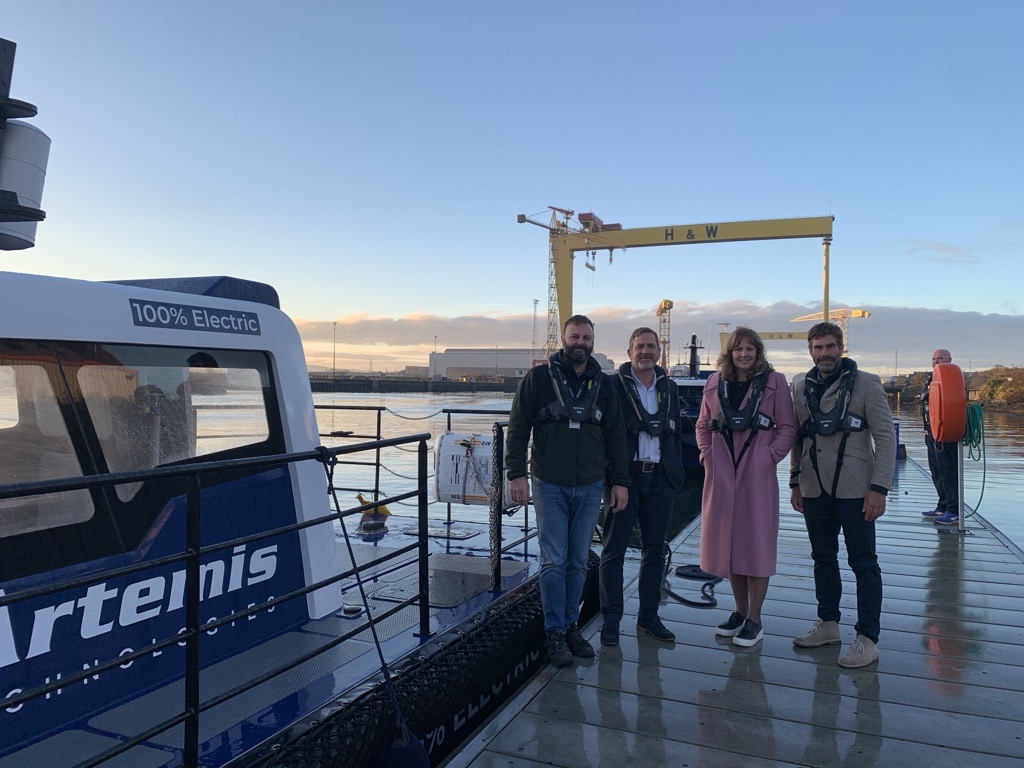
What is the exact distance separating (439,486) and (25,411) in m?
3.67

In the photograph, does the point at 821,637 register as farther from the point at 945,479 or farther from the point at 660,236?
the point at 660,236

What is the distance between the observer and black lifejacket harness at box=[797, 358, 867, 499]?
3666 millimetres

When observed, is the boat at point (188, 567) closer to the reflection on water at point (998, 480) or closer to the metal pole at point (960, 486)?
the metal pole at point (960, 486)

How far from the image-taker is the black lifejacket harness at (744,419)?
3.79 metres

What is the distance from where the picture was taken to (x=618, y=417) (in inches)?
147

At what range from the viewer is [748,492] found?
12.5ft

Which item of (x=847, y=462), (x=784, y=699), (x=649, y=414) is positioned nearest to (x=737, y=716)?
(x=784, y=699)

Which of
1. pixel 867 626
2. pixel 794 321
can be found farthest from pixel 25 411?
pixel 794 321

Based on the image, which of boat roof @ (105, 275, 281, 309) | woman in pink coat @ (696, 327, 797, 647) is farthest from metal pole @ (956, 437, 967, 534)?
boat roof @ (105, 275, 281, 309)

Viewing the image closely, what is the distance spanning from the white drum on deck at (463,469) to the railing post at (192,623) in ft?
12.0

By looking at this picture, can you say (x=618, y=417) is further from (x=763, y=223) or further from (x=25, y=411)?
(x=763, y=223)

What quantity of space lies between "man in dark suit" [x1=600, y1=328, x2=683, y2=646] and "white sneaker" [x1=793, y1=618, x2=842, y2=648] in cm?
70

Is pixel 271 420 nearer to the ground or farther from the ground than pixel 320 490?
farther from the ground

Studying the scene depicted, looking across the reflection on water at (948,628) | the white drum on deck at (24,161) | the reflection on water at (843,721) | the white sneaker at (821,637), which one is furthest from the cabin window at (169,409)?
the reflection on water at (948,628)
